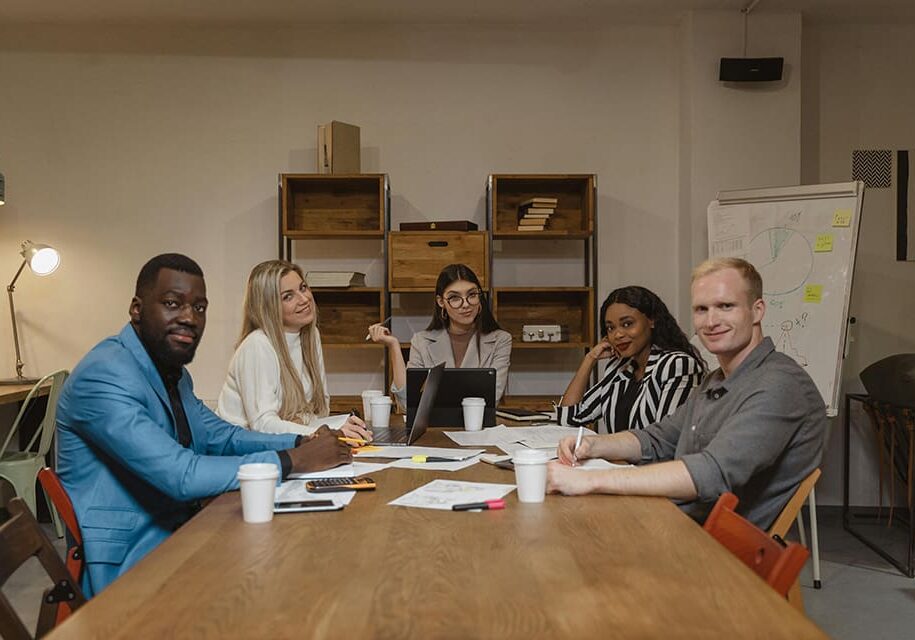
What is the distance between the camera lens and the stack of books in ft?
15.5

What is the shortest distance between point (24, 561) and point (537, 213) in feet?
11.9

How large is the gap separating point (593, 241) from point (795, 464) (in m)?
2.90

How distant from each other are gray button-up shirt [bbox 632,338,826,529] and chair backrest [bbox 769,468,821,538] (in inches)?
1.3

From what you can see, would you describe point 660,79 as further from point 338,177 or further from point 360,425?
point 360,425

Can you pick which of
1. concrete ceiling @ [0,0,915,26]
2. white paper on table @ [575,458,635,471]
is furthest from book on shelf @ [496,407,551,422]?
concrete ceiling @ [0,0,915,26]

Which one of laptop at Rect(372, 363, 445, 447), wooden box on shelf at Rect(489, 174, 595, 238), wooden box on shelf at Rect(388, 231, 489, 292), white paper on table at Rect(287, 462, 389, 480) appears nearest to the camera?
white paper on table at Rect(287, 462, 389, 480)

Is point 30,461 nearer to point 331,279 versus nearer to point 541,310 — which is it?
point 331,279

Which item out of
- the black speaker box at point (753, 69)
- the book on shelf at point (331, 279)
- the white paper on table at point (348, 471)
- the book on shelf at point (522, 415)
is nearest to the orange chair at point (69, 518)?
the white paper on table at point (348, 471)

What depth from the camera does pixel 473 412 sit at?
2.87 meters

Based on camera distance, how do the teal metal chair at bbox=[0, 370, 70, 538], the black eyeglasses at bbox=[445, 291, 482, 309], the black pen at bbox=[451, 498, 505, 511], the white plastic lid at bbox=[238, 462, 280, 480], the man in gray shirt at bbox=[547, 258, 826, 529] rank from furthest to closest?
1. the teal metal chair at bbox=[0, 370, 70, 538]
2. the black eyeglasses at bbox=[445, 291, 482, 309]
3. the man in gray shirt at bbox=[547, 258, 826, 529]
4. the black pen at bbox=[451, 498, 505, 511]
5. the white plastic lid at bbox=[238, 462, 280, 480]

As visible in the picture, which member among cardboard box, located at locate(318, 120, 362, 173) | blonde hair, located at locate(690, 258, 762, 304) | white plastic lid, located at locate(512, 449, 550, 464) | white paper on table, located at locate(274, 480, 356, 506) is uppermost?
cardboard box, located at locate(318, 120, 362, 173)

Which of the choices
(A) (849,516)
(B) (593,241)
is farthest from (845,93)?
(A) (849,516)

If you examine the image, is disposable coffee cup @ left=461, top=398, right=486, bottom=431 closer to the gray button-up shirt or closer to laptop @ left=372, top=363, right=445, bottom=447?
laptop @ left=372, top=363, right=445, bottom=447

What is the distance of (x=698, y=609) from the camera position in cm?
114
